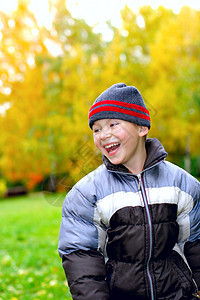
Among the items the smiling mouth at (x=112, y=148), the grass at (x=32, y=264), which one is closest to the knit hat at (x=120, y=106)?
the smiling mouth at (x=112, y=148)

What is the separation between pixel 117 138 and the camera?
186 centimetres

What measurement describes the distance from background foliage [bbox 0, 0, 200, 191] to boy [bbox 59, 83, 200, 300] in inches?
366

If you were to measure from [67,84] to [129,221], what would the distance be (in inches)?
654

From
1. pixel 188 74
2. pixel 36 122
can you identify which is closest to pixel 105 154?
pixel 188 74

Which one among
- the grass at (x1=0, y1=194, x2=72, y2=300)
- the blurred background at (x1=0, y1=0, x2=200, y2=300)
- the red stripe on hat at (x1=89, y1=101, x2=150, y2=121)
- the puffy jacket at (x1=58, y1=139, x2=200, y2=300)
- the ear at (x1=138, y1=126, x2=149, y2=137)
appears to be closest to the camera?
the puffy jacket at (x1=58, y1=139, x2=200, y2=300)

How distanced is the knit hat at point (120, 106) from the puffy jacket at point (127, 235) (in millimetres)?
251

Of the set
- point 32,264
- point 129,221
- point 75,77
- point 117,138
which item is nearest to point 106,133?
point 117,138

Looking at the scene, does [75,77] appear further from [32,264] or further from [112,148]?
[112,148]

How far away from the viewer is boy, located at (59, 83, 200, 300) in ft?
5.65

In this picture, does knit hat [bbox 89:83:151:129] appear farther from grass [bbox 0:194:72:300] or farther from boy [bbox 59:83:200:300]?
grass [bbox 0:194:72:300]

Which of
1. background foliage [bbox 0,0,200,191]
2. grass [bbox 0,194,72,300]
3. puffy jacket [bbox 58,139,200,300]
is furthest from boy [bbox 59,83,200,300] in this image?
background foliage [bbox 0,0,200,191]

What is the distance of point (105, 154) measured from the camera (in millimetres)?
1915

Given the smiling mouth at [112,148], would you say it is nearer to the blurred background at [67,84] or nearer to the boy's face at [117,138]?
the boy's face at [117,138]

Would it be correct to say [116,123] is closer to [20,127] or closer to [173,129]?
[173,129]
